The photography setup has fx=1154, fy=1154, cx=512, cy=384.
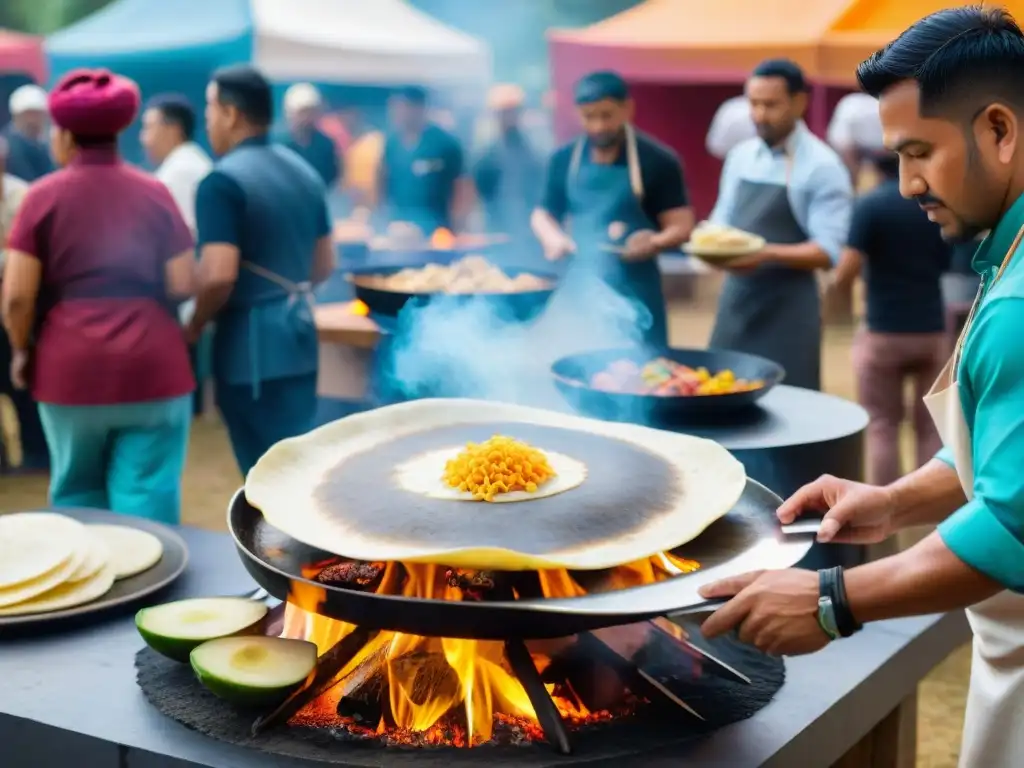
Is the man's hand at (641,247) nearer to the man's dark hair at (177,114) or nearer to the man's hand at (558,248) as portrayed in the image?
the man's hand at (558,248)

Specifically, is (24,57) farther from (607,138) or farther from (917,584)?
(917,584)

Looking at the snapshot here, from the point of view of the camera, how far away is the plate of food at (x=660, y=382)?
10.6 ft

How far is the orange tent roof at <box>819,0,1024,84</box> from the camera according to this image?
8.56 meters

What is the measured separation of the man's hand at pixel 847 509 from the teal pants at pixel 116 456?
2.57 m

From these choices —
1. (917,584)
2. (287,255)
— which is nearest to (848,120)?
(287,255)

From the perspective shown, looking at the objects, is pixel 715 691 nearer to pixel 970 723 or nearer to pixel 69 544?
pixel 970 723

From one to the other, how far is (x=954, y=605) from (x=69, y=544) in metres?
1.86

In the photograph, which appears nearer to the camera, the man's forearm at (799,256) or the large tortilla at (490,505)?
the large tortilla at (490,505)

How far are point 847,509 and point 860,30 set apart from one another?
25.1ft

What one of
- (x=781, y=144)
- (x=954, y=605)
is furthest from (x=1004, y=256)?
(x=781, y=144)

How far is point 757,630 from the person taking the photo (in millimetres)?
1739

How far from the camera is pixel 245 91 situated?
4332mm

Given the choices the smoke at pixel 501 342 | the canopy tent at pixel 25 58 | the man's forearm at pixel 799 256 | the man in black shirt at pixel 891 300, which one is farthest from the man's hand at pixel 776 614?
the canopy tent at pixel 25 58

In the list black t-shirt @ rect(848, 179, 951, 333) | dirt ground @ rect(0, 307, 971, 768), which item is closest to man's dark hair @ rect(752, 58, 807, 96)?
black t-shirt @ rect(848, 179, 951, 333)
